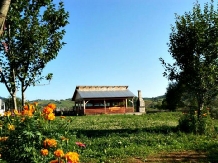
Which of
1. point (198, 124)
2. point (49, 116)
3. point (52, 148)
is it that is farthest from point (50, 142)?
point (198, 124)

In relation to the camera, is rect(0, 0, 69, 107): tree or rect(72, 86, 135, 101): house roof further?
rect(72, 86, 135, 101): house roof

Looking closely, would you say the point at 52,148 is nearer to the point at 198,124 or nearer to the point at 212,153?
the point at 212,153

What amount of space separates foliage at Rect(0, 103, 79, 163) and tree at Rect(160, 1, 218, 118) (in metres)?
11.1

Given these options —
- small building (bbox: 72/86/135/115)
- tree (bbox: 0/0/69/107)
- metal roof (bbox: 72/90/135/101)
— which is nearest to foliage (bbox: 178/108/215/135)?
tree (bbox: 0/0/69/107)

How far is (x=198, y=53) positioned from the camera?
15422 mm

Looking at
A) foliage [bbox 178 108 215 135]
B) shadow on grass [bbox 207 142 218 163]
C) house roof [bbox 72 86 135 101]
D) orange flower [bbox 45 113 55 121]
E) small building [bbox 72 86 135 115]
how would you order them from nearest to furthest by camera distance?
orange flower [bbox 45 113 55 121], shadow on grass [bbox 207 142 218 163], foliage [bbox 178 108 215 135], small building [bbox 72 86 135 115], house roof [bbox 72 86 135 101]

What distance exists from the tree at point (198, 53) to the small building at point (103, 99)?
104 feet

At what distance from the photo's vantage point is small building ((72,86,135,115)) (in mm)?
48188

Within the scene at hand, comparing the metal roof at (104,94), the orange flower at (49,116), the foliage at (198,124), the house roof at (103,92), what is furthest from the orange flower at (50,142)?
the house roof at (103,92)

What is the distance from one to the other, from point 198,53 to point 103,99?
116 ft

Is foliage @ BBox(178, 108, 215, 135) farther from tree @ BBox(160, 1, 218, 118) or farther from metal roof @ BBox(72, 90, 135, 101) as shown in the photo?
metal roof @ BBox(72, 90, 135, 101)

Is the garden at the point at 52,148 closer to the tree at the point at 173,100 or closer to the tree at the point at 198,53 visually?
the tree at the point at 198,53

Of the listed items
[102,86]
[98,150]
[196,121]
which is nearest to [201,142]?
[196,121]

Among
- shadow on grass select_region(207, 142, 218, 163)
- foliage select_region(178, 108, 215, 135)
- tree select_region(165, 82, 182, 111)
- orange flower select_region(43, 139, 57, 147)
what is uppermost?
tree select_region(165, 82, 182, 111)
